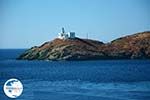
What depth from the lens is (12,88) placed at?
11.9 feet

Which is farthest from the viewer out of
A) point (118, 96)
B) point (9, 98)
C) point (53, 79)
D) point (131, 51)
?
point (53, 79)

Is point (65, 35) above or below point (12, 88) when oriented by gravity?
above

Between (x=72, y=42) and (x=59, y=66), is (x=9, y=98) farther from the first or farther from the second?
(x=59, y=66)

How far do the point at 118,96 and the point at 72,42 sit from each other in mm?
780

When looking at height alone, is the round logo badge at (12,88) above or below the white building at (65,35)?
below

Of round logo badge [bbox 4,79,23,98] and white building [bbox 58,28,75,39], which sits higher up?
white building [bbox 58,28,75,39]

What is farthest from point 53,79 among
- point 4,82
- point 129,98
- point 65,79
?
point 4,82

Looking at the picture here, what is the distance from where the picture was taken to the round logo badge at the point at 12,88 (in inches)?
143

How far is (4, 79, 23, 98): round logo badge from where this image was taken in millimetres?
3633

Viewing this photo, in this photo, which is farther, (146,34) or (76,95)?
(76,95)

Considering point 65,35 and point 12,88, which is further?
point 65,35

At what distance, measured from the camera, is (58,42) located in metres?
4.39

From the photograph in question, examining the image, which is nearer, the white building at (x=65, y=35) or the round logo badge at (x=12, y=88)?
the round logo badge at (x=12, y=88)

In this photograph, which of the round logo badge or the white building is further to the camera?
the white building
